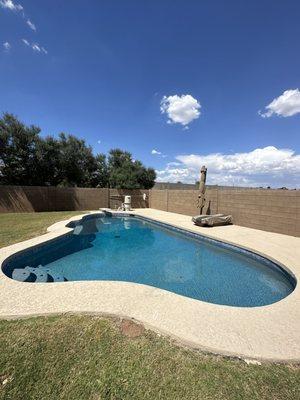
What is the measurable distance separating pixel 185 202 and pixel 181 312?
1073 cm

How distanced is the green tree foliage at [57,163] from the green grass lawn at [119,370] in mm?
15542

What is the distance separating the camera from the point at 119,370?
1.84 meters

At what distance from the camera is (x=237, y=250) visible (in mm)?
6219

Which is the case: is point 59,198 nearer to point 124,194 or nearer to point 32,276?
point 124,194

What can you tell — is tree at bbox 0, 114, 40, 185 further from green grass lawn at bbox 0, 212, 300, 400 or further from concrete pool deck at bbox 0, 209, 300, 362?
green grass lawn at bbox 0, 212, 300, 400

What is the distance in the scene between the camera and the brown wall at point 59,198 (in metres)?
13.7

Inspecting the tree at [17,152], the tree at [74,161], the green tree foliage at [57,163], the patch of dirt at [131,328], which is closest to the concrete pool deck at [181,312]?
the patch of dirt at [131,328]

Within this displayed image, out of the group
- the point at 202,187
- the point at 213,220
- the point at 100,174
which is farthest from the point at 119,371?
the point at 100,174

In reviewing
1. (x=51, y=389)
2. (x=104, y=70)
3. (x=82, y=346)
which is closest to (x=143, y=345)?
(x=82, y=346)

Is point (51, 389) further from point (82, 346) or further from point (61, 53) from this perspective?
point (61, 53)

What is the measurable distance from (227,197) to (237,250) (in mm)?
4165

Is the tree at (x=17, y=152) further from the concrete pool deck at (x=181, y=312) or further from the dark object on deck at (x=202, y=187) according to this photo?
the concrete pool deck at (x=181, y=312)

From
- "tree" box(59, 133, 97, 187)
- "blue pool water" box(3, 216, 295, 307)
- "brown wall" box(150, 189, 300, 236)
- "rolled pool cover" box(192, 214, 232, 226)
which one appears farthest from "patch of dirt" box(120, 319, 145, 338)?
"tree" box(59, 133, 97, 187)

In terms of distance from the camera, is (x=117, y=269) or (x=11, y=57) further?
(x=11, y=57)
